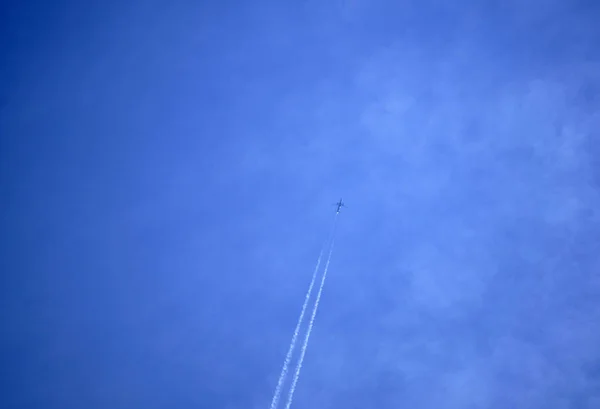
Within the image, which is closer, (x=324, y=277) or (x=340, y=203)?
(x=340, y=203)

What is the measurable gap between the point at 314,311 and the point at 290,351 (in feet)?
20.3

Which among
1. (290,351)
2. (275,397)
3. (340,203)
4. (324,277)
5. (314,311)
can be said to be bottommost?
(275,397)

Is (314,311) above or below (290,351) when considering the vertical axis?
above

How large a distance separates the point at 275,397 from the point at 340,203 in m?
25.8

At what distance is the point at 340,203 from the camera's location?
200ft

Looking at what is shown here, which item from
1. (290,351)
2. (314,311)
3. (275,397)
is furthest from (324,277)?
(275,397)

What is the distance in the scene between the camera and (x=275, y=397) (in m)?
59.0

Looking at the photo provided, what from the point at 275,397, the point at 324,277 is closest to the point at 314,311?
the point at 324,277

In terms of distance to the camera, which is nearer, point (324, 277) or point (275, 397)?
point (275, 397)

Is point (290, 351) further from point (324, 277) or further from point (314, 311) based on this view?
point (324, 277)

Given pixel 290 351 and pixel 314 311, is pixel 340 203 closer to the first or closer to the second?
pixel 314 311

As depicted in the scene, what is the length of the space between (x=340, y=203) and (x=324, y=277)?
11427 millimetres

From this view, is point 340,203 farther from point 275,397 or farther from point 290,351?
point 275,397

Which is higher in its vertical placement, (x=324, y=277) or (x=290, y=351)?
(x=324, y=277)
